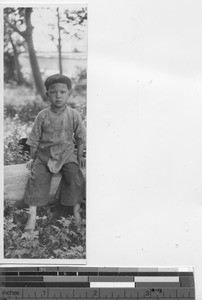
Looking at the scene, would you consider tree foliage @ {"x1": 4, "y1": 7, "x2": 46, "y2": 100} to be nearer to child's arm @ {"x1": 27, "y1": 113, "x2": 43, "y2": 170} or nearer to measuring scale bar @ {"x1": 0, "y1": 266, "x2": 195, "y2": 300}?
child's arm @ {"x1": 27, "y1": 113, "x2": 43, "y2": 170}

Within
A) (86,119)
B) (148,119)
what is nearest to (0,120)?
(86,119)

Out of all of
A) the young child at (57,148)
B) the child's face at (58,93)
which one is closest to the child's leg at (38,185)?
the young child at (57,148)

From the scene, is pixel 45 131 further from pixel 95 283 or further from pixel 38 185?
pixel 95 283

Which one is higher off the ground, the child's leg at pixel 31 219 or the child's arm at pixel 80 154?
the child's arm at pixel 80 154

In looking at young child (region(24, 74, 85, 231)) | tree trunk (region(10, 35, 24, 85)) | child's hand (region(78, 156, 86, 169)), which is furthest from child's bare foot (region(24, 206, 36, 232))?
tree trunk (region(10, 35, 24, 85))

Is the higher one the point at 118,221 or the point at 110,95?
the point at 110,95

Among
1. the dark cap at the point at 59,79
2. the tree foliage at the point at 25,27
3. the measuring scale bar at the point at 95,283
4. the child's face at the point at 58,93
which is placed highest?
the tree foliage at the point at 25,27

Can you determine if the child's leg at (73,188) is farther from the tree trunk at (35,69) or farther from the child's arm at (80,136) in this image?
the tree trunk at (35,69)

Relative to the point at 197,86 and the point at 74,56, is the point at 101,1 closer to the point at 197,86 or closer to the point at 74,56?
the point at 74,56
